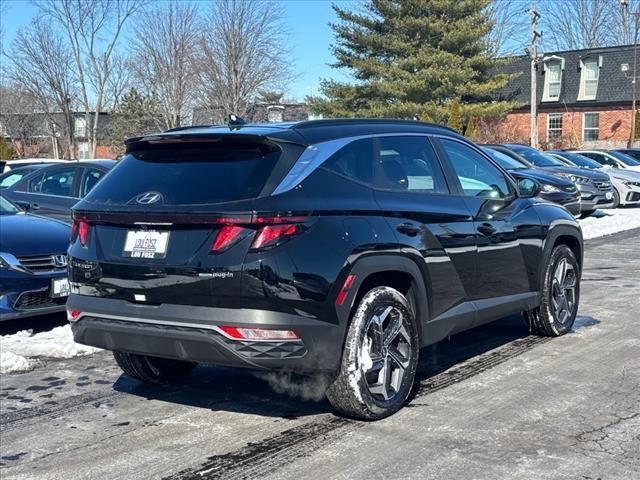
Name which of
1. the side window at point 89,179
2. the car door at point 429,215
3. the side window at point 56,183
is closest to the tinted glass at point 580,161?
the side window at point 89,179

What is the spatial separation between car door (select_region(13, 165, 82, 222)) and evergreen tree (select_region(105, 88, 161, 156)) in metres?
28.0

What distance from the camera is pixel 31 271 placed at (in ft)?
24.5

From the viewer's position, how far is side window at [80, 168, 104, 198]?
12367 mm

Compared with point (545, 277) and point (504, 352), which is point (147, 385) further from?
point (545, 277)

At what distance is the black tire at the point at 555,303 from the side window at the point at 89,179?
760cm

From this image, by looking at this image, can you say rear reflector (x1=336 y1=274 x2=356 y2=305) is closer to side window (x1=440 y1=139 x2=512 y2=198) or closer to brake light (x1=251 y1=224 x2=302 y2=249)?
brake light (x1=251 y1=224 x2=302 y2=249)

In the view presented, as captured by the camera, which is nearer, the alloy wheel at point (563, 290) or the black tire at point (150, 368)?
the black tire at point (150, 368)

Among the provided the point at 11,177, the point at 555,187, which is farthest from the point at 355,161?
the point at 555,187

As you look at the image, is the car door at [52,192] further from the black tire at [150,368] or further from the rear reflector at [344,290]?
the rear reflector at [344,290]

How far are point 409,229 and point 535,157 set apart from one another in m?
15.0

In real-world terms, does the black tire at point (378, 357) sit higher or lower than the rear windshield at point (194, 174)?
lower

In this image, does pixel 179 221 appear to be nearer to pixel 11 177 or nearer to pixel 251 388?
pixel 251 388

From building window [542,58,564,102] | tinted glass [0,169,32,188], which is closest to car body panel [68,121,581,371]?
tinted glass [0,169,32,188]

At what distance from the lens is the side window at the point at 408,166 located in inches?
205
